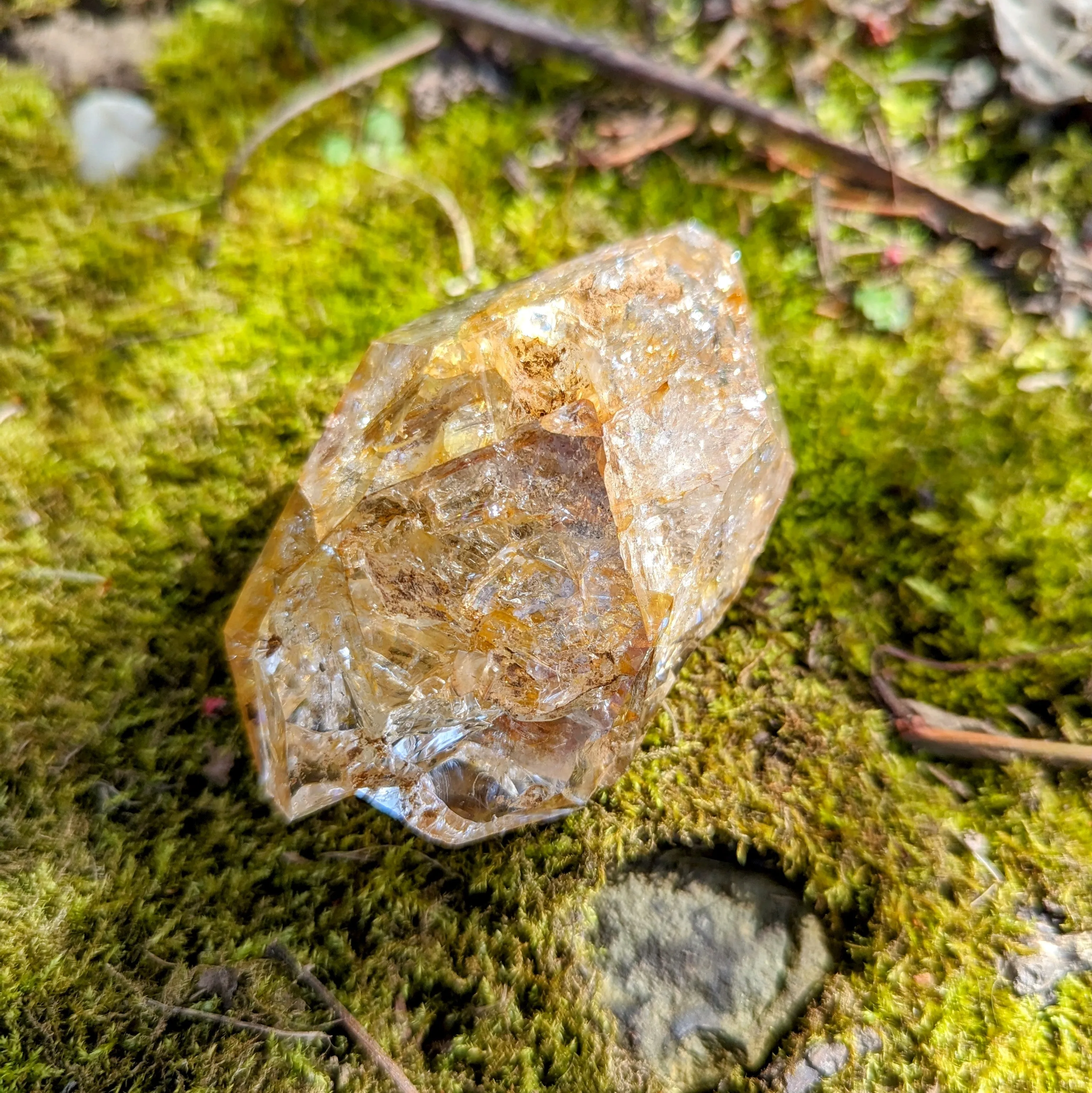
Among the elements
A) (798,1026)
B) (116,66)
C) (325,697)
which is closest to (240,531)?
(325,697)

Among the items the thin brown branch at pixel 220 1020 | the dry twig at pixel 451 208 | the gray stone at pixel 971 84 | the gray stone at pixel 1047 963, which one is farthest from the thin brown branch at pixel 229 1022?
the gray stone at pixel 971 84

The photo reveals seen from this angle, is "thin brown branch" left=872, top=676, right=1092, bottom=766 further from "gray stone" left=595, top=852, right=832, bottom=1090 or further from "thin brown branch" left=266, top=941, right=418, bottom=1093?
"thin brown branch" left=266, top=941, right=418, bottom=1093

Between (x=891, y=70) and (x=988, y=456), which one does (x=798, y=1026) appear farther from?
(x=891, y=70)

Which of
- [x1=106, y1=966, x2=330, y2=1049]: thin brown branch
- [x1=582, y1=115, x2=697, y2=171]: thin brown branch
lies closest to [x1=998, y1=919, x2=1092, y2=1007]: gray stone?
[x1=106, y1=966, x2=330, y2=1049]: thin brown branch

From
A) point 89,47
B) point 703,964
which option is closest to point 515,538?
point 703,964

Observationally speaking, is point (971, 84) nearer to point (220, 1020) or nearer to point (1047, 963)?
point (1047, 963)

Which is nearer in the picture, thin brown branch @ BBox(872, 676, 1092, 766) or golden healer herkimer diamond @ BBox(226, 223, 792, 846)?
golden healer herkimer diamond @ BBox(226, 223, 792, 846)
